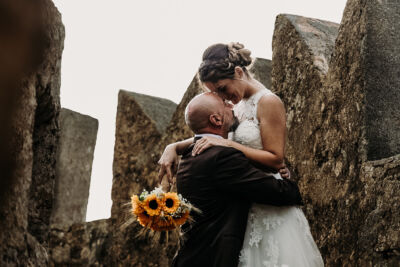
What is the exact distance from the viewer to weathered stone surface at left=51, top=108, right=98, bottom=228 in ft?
23.7

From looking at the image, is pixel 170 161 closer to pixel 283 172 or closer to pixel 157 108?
pixel 283 172

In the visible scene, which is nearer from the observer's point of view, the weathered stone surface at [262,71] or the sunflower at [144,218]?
the sunflower at [144,218]

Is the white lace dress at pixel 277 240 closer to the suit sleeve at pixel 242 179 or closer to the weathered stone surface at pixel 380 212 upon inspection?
the suit sleeve at pixel 242 179

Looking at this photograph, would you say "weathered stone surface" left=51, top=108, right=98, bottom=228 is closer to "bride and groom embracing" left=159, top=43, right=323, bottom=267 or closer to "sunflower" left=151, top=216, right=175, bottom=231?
"bride and groom embracing" left=159, top=43, right=323, bottom=267

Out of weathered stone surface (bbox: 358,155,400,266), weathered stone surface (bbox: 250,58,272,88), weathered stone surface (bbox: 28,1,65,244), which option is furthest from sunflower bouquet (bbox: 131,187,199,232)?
weathered stone surface (bbox: 250,58,272,88)

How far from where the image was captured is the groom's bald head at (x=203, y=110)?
2801 mm

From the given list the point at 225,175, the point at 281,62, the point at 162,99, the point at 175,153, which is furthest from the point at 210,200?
the point at 162,99

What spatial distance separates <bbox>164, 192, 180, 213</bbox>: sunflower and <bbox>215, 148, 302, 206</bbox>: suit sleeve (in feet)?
0.69

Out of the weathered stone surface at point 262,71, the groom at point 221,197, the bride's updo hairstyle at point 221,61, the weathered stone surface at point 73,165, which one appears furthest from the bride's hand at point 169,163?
the weathered stone surface at point 73,165

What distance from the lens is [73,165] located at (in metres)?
7.39

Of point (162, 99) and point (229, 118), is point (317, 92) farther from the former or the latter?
point (162, 99)

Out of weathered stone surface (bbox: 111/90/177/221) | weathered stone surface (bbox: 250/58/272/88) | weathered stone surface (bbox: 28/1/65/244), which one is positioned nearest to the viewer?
weathered stone surface (bbox: 28/1/65/244)

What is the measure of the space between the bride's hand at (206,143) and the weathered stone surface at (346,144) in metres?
Result: 1.00

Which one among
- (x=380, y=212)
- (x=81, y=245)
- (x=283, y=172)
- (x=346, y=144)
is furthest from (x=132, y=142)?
(x=380, y=212)
